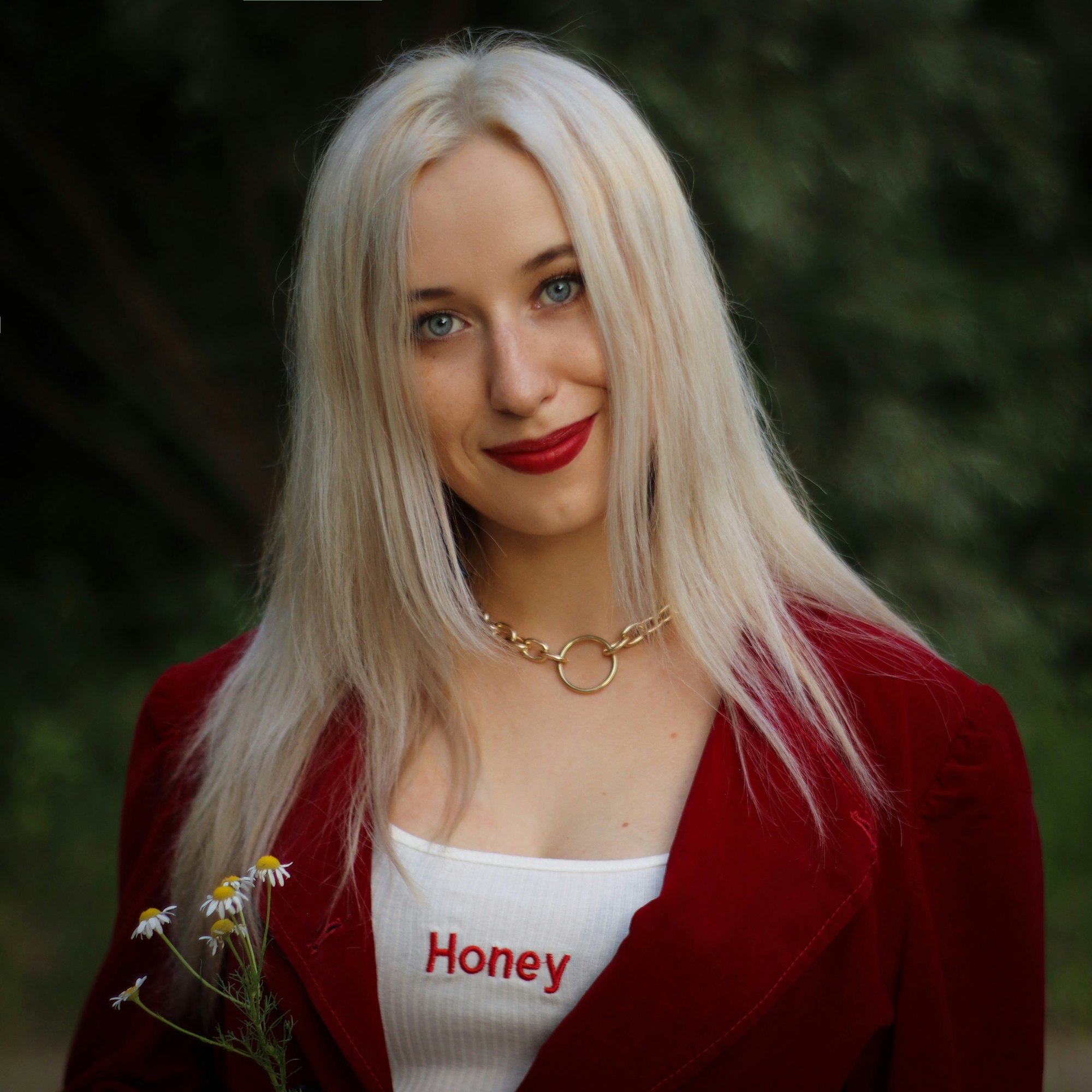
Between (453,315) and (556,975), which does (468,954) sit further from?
(453,315)

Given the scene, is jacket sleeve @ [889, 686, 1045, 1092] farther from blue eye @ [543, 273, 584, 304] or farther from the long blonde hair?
blue eye @ [543, 273, 584, 304]

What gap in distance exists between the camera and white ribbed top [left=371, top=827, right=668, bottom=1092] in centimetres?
162

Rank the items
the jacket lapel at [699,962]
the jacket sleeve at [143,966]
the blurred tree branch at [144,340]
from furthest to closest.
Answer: the blurred tree branch at [144,340], the jacket sleeve at [143,966], the jacket lapel at [699,962]

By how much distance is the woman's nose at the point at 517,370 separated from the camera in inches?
64.6

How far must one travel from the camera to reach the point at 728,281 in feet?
11.7

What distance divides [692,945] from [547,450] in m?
0.68

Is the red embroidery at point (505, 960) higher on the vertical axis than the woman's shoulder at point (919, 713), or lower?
lower

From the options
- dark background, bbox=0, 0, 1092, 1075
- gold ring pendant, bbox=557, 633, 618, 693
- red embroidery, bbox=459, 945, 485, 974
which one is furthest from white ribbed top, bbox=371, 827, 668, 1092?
dark background, bbox=0, 0, 1092, 1075

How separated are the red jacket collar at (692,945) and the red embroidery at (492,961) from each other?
5cm

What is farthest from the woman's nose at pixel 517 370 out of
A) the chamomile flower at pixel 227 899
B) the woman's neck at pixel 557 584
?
the chamomile flower at pixel 227 899

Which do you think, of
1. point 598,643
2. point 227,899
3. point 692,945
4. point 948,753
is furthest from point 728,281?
point 227,899

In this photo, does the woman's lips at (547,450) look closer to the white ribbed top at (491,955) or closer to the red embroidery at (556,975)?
the white ribbed top at (491,955)

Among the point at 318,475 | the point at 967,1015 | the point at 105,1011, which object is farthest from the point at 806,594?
the point at 105,1011

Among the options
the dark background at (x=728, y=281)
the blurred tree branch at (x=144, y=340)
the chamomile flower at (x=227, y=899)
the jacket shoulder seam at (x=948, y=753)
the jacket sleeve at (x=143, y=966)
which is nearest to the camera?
the chamomile flower at (x=227, y=899)
